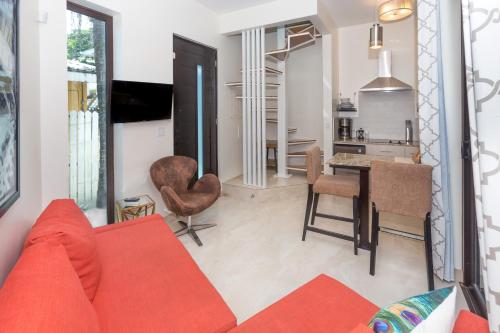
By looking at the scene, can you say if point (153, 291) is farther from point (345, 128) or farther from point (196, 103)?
point (345, 128)

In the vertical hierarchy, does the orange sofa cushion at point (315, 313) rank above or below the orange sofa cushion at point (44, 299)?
below

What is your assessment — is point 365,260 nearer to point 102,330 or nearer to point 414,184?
point 414,184

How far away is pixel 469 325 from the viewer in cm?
93

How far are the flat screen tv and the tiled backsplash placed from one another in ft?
11.7

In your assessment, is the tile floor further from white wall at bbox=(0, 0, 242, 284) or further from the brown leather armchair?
white wall at bbox=(0, 0, 242, 284)

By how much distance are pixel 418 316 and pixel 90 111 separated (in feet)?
10.5

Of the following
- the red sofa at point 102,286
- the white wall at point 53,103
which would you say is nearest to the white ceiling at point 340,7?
the white wall at point 53,103

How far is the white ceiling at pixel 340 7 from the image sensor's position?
13.9 feet

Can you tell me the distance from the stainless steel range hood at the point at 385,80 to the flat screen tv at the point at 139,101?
322 cm

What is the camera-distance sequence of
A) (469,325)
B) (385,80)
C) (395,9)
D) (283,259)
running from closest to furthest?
(469,325), (283,259), (395,9), (385,80)

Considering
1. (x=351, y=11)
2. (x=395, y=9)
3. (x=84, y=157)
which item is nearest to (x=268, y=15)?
(x=351, y=11)

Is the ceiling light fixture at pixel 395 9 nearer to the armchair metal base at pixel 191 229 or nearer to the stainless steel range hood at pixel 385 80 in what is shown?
the stainless steel range hood at pixel 385 80

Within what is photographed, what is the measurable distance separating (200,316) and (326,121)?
4412 millimetres

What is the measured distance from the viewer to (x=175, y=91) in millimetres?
3969
